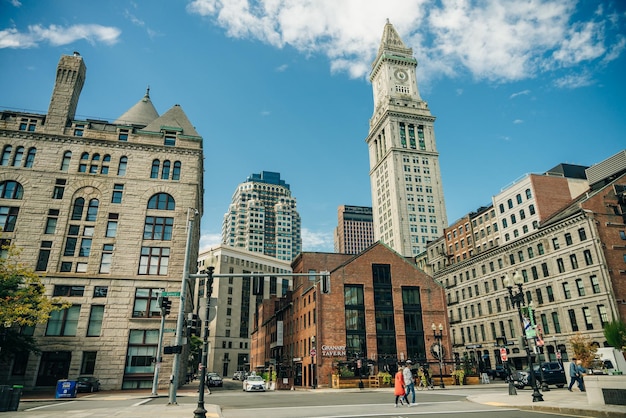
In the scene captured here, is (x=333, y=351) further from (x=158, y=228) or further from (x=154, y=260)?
(x=158, y=228)

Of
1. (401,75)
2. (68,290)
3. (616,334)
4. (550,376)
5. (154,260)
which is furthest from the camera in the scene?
(401,75)

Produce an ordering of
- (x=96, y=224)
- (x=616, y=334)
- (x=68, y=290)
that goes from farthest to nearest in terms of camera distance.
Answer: (x=96, y=224) < (x=616, y=334) < (x=68, y=290)

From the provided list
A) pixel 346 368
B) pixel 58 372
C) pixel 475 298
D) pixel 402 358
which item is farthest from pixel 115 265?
pixel 475 298

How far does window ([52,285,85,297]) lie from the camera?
124 feet

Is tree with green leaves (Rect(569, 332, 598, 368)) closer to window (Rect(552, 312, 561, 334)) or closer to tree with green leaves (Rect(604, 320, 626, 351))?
tree with green leaves (Rect(604, 320, 626, 351))

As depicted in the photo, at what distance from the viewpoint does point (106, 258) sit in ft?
131

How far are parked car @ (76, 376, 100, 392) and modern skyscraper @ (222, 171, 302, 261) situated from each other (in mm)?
147941

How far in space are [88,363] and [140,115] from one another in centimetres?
3000

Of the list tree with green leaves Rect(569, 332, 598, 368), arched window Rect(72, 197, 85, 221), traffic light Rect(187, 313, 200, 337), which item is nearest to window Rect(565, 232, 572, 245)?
tree with green leaves Rect(569, 332, 598, 368)

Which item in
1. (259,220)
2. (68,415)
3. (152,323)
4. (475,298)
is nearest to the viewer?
(68,415)

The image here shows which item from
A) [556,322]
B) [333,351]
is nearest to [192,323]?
[333,351]

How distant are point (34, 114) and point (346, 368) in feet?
145

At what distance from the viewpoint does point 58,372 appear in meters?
35.4

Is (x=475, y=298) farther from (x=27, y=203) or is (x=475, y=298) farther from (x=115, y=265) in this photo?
(x=27, y=203)
